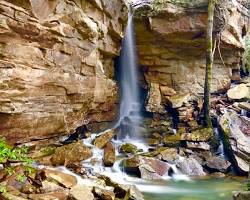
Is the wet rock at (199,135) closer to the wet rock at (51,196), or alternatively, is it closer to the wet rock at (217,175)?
the wet rock at (217,175)

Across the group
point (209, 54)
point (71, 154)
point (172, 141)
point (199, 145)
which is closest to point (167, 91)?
point (209, 54)

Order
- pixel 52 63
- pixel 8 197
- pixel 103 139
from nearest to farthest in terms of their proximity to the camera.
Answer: pixel 8 197
pixel 52 63
pixel 103 139

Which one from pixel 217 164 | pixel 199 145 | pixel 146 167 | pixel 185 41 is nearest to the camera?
pixel 146 167

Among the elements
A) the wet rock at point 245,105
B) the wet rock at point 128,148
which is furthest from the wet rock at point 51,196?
the wet rock at point 245,105

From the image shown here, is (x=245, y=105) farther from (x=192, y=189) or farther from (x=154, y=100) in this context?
(x=192, y=189)

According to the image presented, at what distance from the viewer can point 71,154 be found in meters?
10.4

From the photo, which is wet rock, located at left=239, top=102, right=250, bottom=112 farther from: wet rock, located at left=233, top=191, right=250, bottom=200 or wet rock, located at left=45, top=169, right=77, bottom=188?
wet rock, located at left=233, top=191, right=250, bottom=200

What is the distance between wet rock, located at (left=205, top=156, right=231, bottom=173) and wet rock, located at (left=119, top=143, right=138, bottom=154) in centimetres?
275

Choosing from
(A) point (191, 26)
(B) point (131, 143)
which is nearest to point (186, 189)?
(B) point (131, 143)

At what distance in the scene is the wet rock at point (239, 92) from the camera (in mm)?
15551

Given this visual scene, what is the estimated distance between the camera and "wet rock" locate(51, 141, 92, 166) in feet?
32.2

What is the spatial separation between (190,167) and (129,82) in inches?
249

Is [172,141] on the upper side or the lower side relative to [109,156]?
upper

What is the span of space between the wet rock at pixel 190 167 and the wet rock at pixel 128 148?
5.81 ft
